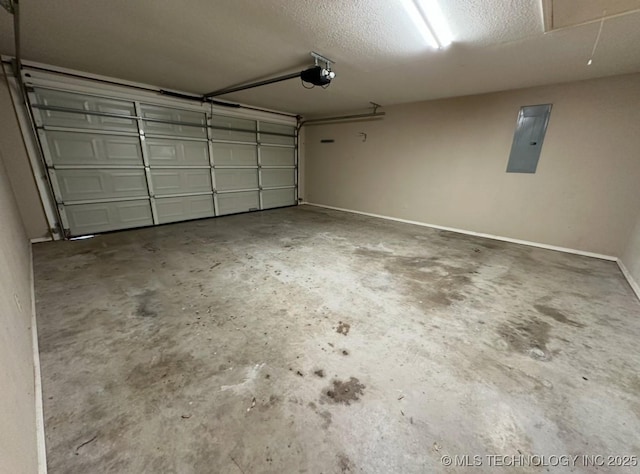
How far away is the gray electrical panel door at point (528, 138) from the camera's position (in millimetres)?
3746

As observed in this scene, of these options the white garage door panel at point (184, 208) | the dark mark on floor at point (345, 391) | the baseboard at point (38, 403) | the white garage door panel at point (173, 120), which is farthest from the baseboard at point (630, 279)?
the white garage door panel at point (173, 120)

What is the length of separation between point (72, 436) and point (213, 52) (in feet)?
11.1

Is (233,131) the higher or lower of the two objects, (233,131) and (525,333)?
the higher

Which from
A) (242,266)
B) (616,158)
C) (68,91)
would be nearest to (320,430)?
(242,266)

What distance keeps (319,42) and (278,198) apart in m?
4.50

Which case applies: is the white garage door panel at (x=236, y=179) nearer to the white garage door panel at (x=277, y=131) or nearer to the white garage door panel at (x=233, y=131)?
the white garage door panel at (x=233, y=131)

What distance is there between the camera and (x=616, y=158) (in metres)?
3.33

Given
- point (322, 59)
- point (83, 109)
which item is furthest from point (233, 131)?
point (322, 59)

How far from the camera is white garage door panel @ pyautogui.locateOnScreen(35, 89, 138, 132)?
3.40 metres

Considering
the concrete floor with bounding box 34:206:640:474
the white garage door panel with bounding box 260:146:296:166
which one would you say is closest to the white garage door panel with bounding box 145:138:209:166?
the white garage door panel with bounding box 260:146:296:166

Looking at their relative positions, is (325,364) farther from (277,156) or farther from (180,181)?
(277,156)

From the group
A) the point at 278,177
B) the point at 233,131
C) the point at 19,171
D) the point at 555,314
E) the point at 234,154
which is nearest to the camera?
A: the point at 555,314

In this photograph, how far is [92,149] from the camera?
381cm

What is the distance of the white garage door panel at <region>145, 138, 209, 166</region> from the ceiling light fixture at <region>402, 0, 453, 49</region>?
14.2 ft
